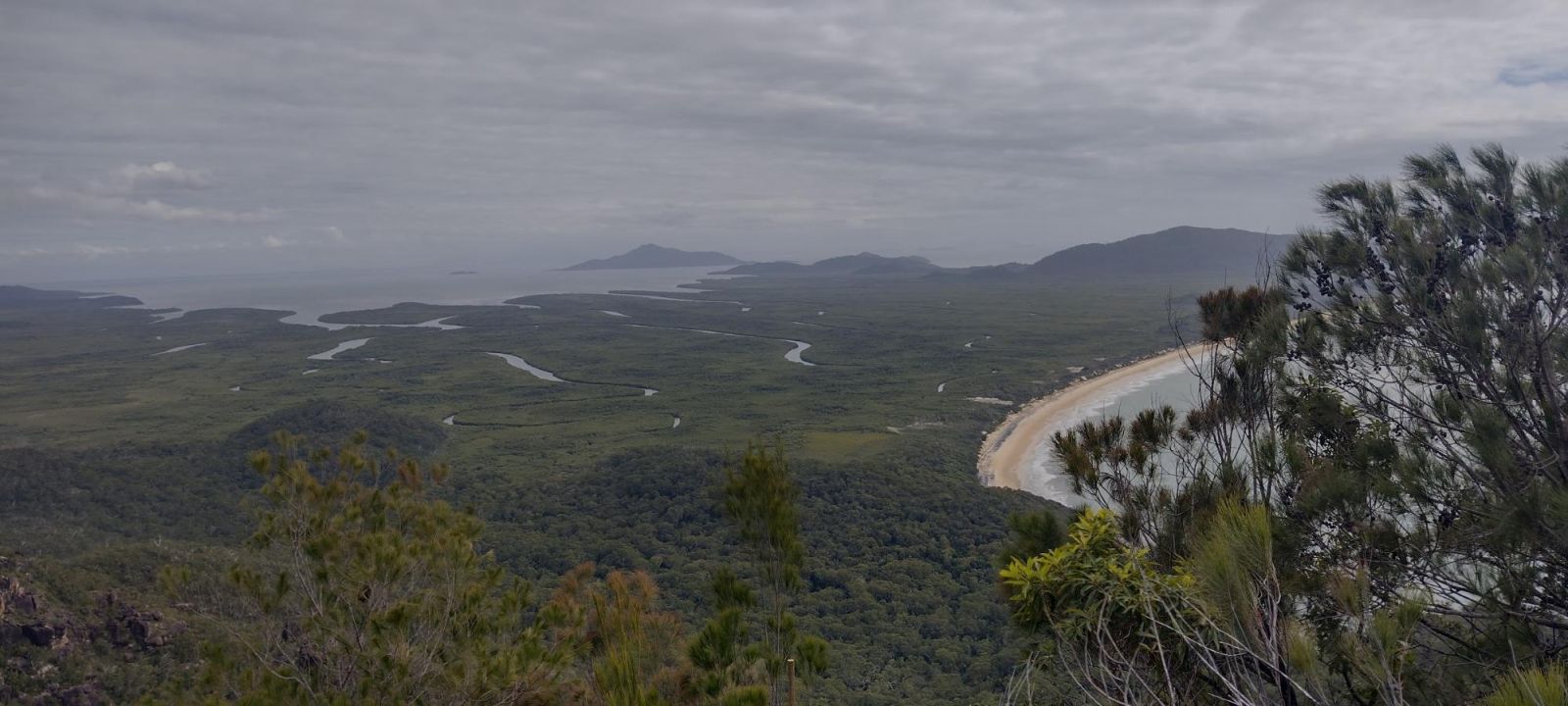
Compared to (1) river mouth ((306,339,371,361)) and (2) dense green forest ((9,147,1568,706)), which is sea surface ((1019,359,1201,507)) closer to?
(2) dense green forest ((9,147,1568,706))

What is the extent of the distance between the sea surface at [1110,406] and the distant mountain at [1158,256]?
342ft

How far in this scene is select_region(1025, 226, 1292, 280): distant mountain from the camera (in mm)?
152500

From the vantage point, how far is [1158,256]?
159 metres

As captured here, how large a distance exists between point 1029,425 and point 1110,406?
4.80m

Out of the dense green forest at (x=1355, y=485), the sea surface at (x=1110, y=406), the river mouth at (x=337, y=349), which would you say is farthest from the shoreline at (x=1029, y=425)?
the river mouth at (x=337, y=349)

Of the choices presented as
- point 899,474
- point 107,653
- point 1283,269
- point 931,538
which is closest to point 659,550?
point 931,538

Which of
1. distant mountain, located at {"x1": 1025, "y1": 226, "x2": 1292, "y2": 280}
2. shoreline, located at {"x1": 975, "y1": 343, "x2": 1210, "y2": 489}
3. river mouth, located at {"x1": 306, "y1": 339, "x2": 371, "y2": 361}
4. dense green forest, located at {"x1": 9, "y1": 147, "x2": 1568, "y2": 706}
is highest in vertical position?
distant mountain, located at {"x1": 1025, "y1": 226, "x2": 1292, "y2": 280}

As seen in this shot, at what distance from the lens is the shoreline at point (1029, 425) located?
32.7 meters

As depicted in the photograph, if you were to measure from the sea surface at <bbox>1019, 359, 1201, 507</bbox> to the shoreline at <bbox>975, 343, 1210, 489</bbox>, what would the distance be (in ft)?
1.24

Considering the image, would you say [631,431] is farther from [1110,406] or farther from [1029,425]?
[1110,406]

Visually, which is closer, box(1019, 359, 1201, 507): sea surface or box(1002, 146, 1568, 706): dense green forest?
box(1002, 146, 1568, 706): dense green forest

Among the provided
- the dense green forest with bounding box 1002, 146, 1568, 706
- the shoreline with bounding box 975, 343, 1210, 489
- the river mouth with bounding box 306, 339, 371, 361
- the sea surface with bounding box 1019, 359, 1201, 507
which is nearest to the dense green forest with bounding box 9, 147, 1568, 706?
the dense green forest with bounding box 1002, 146, 1568, 706

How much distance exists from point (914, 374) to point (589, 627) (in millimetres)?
53572

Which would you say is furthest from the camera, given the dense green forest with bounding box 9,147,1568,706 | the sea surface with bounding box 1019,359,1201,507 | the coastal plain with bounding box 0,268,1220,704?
the sea surface with bounding box 1019,359,1201,507
